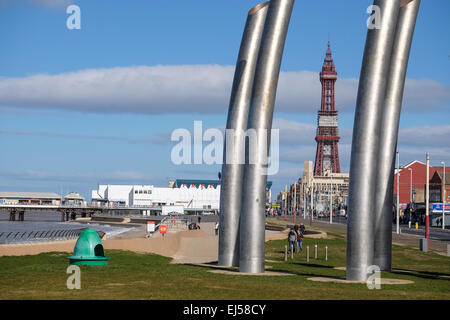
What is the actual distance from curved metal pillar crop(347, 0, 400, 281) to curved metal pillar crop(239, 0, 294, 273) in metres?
3.03

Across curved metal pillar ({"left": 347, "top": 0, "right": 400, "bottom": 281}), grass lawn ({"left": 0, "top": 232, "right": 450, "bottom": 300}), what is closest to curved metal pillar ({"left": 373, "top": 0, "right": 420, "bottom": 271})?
grass lawn ({"left": 0, "top": 232, "right": 450, "bottom": 300})

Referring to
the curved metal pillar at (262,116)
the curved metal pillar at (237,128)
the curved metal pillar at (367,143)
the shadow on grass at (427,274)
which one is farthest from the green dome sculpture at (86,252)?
the shadow on grass at (427,274)

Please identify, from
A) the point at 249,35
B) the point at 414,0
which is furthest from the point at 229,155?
the point at 414,0

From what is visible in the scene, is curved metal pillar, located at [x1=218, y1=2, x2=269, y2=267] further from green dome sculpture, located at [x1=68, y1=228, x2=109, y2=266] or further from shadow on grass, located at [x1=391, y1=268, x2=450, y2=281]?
shadow on grass, located at [x1=391, y1=268, x2=450, y2=281]

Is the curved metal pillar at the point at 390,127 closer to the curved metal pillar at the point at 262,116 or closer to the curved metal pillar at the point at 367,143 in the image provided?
the curved metal pillar at the point at 367,143

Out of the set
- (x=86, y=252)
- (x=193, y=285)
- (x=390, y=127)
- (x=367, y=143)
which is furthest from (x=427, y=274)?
(x=86, y=252)

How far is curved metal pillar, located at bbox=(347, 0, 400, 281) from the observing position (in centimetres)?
2081

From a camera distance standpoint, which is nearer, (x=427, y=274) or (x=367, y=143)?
(x=367, y=143)

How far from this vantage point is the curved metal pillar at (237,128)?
2595 cm

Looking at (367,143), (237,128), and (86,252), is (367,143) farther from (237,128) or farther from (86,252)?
(86,252)

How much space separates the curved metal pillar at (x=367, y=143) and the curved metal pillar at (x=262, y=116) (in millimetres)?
3032

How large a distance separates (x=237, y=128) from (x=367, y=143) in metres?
6.25

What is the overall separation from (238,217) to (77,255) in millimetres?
5766

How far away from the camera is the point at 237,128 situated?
85.1 ft
